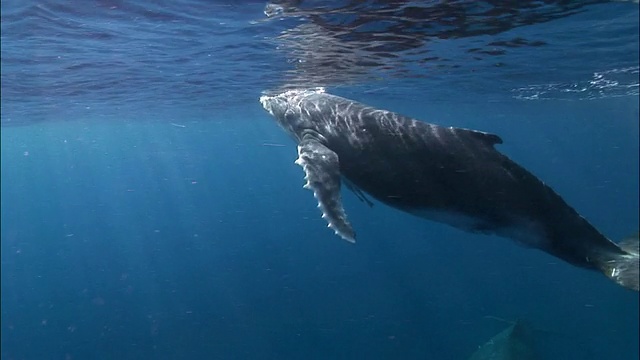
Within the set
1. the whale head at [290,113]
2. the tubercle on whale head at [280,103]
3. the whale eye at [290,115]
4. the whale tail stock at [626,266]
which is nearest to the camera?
the whale tail stock at [626,266]

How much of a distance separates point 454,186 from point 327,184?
1788 millimetres

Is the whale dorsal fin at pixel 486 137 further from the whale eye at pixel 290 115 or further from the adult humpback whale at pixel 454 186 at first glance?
the whale eye at pixel 290 115

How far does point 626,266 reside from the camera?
695cm

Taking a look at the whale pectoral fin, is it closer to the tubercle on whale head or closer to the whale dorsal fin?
the whale dorsal fin

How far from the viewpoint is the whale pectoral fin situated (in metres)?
7.31

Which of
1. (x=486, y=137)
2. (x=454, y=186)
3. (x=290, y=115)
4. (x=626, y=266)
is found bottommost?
(x=626, y=266)

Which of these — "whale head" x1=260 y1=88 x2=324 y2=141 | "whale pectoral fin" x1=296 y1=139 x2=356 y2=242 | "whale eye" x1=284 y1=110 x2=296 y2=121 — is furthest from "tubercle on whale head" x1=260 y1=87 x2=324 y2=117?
"whale pectoral fin" x1=296 y1=139 x2=356 y2=242

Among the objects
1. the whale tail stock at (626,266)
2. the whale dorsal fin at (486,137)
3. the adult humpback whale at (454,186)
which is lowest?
the whale tail stock at (626,266)

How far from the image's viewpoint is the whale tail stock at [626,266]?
667 cm

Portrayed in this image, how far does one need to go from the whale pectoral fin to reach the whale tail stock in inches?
131

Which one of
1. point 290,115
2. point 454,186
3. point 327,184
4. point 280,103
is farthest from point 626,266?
point 280,103

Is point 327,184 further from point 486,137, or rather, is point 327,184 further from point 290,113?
point 290,113

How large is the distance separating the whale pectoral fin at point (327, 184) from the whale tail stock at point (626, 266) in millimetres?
3317

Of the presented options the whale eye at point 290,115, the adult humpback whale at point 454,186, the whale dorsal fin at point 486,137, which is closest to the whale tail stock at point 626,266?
the adult humpback whale at point 454,186
